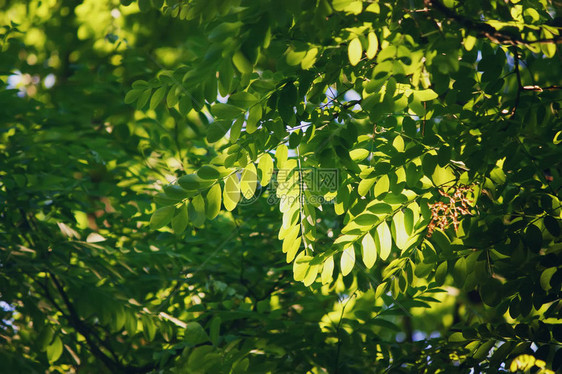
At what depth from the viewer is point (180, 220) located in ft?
5.76

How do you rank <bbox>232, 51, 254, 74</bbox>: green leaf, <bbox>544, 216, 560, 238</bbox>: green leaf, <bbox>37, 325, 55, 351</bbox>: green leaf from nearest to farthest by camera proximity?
<bbox>232, 51, 254, 74</bbox>: green leaf
<bbox>544, 216, 560, 238</bbox>: green leaf
<bbox>37, 325, 55, 351</bbox>: green leaf

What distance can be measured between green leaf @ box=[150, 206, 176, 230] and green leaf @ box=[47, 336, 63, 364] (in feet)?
4.23

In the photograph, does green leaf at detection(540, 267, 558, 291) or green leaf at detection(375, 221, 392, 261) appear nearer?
green leaf at detection(540, 267, 558, 291)

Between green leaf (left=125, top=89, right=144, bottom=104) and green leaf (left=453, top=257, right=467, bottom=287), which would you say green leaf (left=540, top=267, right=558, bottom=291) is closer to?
green leaf (left=453, top=257, right=467, bottom=287)

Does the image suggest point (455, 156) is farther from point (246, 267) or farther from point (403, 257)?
point (246, 267)

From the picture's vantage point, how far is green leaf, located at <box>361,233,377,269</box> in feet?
5.89

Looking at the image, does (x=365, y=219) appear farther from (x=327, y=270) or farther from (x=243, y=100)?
(x=243, y=100)

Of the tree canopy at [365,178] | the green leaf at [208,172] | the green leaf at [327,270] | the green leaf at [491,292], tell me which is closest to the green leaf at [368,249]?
the tree canopy at [365,178]

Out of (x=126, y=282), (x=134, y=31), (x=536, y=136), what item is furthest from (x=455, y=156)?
(x=134, y=31)

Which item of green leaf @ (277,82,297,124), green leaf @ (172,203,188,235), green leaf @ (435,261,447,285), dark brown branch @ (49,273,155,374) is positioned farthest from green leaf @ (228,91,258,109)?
dark brown branch @ (49,273,155,374)

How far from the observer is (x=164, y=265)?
3.14 meters


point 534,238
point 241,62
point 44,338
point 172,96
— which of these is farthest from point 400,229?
point 44,338

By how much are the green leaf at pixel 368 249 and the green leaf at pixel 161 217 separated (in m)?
0.74

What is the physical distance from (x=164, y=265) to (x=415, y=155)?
6.56ft
